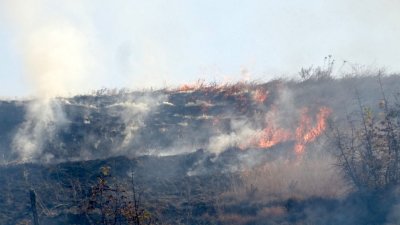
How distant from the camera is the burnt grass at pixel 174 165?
1916cm

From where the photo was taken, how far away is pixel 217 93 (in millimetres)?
33562

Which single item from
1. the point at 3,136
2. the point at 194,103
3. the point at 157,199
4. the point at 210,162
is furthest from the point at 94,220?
the point at 194,103

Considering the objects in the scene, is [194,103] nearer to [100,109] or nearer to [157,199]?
[100,109]

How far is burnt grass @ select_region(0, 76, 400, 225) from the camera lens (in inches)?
754

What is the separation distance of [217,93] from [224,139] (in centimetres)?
571

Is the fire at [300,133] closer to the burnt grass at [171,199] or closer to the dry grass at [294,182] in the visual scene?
the dry grass at [294,182]

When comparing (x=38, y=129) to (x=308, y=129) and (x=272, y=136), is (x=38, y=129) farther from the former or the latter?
(x=308, y=129)

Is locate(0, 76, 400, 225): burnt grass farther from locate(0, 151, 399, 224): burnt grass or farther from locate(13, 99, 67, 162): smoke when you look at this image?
locate(13, 99, 67, 162): smoke

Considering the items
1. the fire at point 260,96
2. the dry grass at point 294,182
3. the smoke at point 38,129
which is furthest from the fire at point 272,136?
the smoke at point 38,129

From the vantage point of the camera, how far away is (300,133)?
94.2ft

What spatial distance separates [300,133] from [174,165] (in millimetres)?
7504

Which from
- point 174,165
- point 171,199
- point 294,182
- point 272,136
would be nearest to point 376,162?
point 294,182

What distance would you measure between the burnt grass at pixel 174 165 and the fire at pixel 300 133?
0.62m

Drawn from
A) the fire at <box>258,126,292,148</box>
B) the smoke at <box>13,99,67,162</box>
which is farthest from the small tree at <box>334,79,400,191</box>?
the smoke at <box>13,99,67,162</box>
